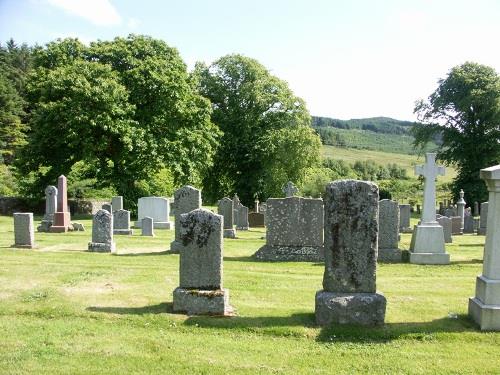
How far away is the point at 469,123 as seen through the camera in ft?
140

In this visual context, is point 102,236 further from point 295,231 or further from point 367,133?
point 367,133

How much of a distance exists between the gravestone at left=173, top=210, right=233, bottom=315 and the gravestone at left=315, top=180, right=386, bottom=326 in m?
1.84

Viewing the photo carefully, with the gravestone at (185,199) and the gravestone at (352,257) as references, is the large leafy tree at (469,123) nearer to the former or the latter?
the gravestone at (185,199)

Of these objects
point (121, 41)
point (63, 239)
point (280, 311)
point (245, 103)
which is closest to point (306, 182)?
point (245, 103)

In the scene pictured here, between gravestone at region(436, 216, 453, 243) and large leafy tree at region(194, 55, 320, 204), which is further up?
large leafy tree at region(194, 55, 320, 204)

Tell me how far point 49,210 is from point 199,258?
1730cm

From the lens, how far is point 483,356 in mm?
6488

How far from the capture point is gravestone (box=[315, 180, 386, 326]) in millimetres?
7480

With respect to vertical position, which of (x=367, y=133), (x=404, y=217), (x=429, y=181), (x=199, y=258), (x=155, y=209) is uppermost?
(x=367, y=133)

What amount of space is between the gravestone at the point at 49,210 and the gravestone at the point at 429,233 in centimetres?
1661

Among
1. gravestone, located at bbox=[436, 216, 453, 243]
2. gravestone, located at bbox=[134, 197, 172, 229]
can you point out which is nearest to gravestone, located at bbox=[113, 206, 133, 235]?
gravestone, located at bbox=[134, 197, 172, 229]

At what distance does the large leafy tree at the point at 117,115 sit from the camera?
2859cm

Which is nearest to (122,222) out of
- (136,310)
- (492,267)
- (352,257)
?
(136,310)

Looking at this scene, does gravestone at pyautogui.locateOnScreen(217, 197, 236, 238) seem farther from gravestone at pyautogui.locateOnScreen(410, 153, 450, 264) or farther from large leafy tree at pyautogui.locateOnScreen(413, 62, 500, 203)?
large leafy tree at pyautogui.locateOnScreen(413, 62, 500, 203)
